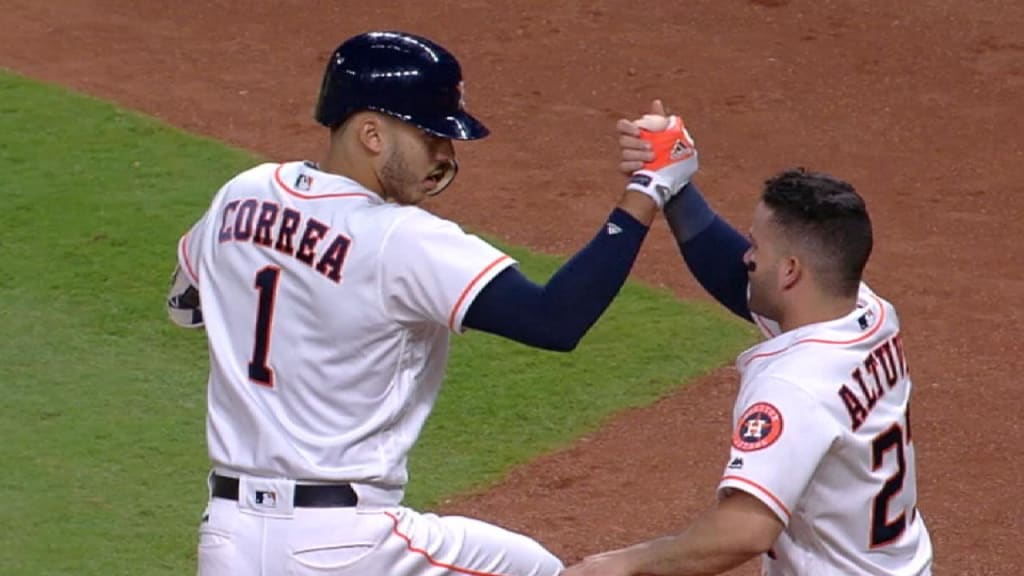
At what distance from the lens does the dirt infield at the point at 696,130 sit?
6691mm

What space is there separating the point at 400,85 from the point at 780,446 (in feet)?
3.60

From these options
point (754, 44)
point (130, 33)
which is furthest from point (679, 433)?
point (130, 33)

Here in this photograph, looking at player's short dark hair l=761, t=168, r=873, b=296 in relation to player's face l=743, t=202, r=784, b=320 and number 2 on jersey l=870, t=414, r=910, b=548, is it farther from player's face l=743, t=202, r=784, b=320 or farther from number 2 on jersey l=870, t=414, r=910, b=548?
number 2 on jersey l=870, t=414, r=910, b=548

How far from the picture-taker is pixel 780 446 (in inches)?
144

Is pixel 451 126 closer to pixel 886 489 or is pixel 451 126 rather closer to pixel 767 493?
pixel 767 493

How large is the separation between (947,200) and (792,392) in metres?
5.69

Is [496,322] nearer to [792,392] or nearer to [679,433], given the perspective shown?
[792,392]

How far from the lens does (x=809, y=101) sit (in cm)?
1027

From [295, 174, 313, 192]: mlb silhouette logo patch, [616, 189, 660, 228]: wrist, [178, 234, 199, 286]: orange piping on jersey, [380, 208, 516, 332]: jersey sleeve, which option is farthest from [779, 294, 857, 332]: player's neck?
[178, 234, 199, 286]: orange piping on jersey

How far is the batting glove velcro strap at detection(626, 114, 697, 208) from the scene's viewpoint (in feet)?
13.0

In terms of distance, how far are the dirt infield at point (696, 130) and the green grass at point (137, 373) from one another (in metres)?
0.24

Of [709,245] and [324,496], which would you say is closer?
[324,496]

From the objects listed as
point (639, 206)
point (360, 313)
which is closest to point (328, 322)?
point (360, 313)

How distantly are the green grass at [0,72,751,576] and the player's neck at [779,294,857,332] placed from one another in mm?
2779
